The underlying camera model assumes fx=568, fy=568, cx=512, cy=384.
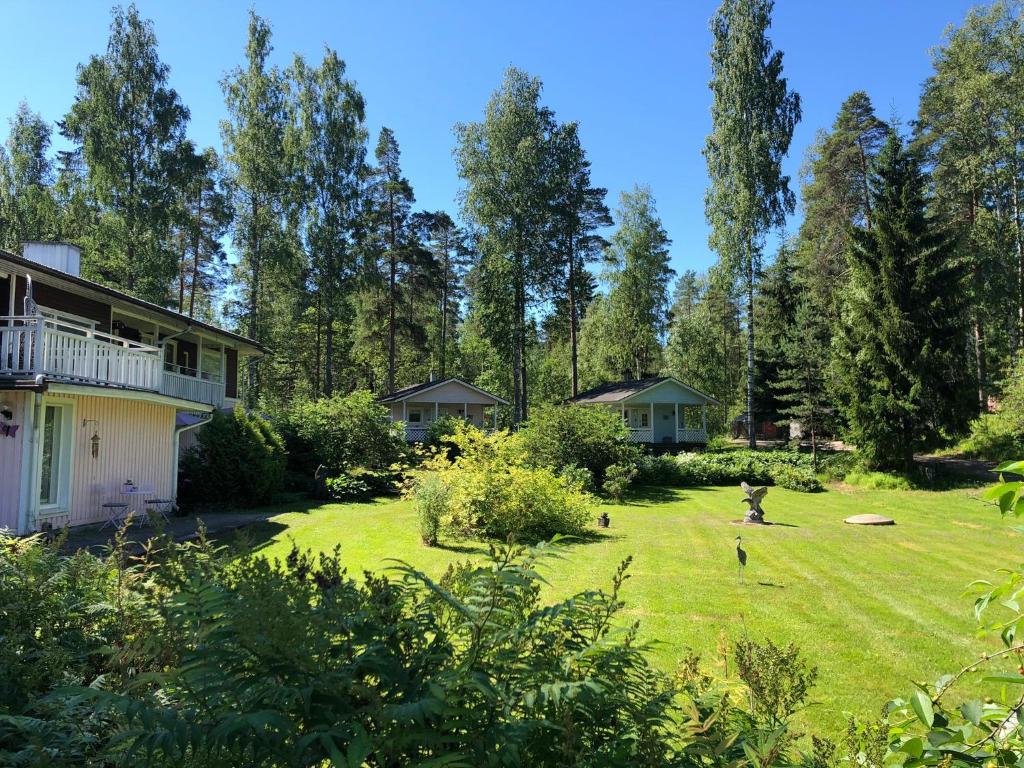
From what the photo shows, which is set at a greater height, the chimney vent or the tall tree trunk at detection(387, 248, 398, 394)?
the tall tree trunk at detection(387, 248, 398, 394)

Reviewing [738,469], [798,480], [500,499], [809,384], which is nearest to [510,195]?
[809,384]

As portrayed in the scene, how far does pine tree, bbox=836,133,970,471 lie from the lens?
68.2 ft

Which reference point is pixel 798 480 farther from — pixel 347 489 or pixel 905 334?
pixel 347 489

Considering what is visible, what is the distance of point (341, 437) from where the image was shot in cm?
1994

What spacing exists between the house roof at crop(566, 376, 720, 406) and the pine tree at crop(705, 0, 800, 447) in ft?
19.5

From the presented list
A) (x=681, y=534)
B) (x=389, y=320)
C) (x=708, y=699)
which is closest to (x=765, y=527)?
(x=681, y=534)

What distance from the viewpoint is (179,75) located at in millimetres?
24844

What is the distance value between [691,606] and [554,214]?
2709cm

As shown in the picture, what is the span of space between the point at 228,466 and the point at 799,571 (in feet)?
44.3

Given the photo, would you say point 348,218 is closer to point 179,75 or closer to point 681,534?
point 179,75

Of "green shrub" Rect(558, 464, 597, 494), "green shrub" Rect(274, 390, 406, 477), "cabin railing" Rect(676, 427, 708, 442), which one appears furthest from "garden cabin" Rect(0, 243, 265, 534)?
"cabin railing" Rect(676, 427, 708, 442)

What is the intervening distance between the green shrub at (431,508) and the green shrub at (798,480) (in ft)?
50.4

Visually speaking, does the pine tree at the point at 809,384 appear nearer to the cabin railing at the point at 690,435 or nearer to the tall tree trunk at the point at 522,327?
the cabin railing at the point at 690,435

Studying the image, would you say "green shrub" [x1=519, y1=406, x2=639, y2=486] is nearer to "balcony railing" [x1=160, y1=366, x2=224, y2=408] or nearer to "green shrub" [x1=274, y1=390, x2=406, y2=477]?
"green shrub" [x1=274, y1=390, x2=406, y2=477]
